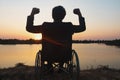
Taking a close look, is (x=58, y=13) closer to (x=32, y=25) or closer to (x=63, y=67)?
(x=32, y=25)

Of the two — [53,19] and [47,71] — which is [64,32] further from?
[47,71]

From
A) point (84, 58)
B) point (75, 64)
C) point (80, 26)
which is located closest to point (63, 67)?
point (75, 64)

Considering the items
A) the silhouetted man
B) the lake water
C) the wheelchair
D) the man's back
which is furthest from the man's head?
the lake water

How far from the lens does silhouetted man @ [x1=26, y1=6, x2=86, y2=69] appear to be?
5410 mm

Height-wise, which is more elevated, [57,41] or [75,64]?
[57,41]

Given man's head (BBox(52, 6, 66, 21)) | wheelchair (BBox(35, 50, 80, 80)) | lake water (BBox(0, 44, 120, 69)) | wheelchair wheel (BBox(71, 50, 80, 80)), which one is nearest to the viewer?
wheelchair wheel (BBox(71, 50, 80, 80))

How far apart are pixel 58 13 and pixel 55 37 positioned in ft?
1.52

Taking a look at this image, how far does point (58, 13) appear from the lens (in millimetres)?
5559

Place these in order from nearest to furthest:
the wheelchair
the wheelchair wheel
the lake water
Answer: the wheelchair wheel → the wheelchair → the lake water

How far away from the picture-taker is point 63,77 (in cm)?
706

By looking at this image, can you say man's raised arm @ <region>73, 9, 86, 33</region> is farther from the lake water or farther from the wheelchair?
the lake water

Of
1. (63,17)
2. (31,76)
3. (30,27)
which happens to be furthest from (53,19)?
(31,76)

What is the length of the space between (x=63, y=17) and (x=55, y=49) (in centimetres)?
65

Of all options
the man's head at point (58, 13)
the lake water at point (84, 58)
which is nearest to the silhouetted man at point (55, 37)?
the man's head at point (58, 13)
